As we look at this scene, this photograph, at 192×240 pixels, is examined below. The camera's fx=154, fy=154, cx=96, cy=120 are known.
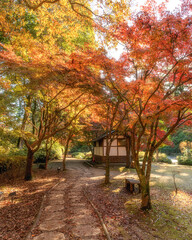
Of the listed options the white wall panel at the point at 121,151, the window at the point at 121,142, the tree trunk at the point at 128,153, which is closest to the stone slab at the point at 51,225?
the tree trunk at the point at 128,153

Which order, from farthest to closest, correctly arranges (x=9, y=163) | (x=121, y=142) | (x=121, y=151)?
(x=121, y=142), (x=121, y=151), (x=9, y=163)

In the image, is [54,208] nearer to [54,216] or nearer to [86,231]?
[54,216]

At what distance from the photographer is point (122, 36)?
495 centimetres

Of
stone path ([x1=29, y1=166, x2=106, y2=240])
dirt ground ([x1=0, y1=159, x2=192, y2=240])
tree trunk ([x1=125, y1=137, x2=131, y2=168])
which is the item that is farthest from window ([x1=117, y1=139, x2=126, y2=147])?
stone path ([x1=29, y1=166, x2=106, y2=240])

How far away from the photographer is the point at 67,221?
440cm

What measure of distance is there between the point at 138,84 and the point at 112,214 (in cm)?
460

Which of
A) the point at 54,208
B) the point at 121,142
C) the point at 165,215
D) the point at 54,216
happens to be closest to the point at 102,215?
the point at 54,216

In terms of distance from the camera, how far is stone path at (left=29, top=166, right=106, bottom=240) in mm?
3707

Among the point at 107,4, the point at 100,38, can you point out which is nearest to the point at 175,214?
the point at 100,38

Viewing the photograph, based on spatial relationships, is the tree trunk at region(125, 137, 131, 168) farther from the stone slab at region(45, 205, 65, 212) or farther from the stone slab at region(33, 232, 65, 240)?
the stone slab at region(33, 232, 65, 240)

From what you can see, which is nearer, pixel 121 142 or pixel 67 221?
pixel 67 221

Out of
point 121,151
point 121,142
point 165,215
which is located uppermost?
point 121,142

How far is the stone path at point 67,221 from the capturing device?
12.2 feet

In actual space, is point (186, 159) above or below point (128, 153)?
below
